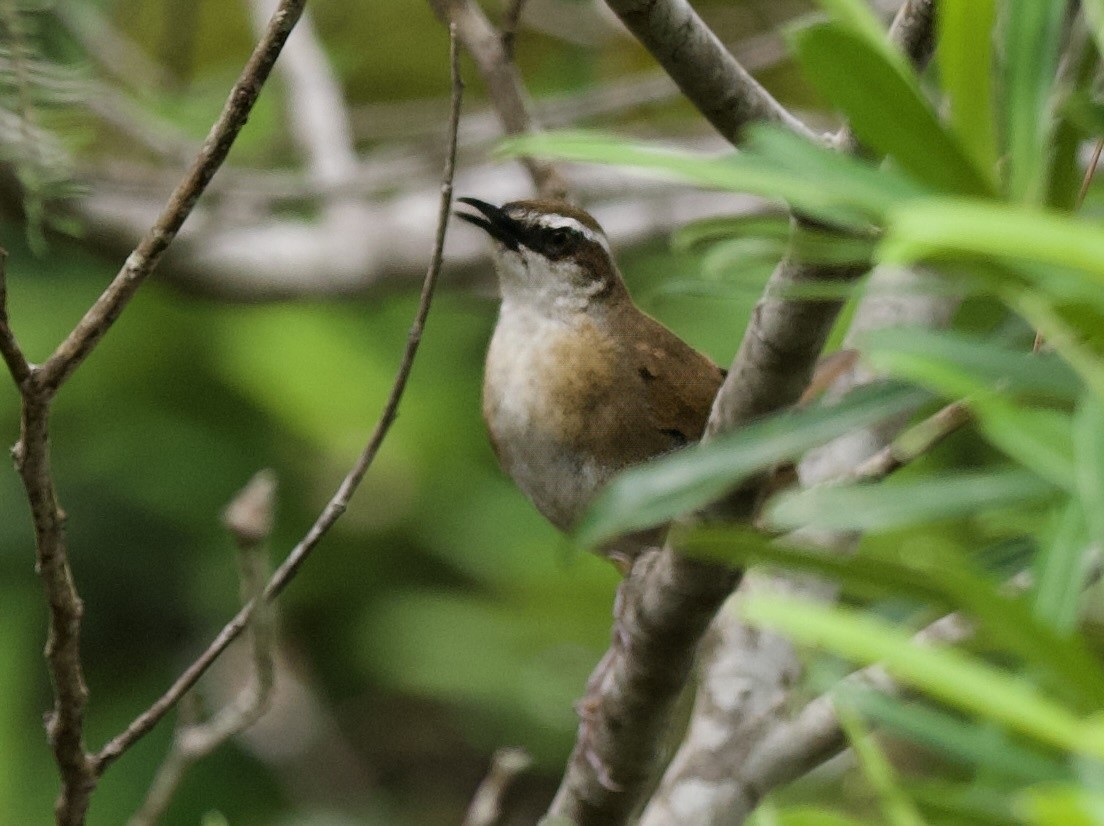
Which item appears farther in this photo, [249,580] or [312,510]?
[312,510]

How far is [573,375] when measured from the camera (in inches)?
118

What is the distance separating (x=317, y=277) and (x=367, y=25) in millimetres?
1998

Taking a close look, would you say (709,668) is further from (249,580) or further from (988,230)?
(988,230)

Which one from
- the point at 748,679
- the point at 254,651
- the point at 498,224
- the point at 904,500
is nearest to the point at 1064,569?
the point at 904,500

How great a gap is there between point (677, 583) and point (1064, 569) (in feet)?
3.85

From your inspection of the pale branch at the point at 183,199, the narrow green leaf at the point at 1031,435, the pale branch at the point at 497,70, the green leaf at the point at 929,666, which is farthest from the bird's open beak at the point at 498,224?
the green leaf at the point at 929,666

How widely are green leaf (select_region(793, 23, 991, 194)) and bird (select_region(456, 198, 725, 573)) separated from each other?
2018mm

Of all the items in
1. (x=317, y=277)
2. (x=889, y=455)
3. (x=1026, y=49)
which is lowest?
(x=317, y=277)

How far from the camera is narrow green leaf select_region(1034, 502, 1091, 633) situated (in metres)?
0.80

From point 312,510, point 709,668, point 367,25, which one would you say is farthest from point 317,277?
point 709,668

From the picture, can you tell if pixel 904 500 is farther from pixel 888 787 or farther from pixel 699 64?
pixel 699 64

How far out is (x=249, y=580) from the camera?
6.98 feet

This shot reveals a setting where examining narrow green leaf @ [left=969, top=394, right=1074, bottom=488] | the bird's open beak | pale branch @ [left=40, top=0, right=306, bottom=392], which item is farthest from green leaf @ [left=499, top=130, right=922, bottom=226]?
the bird's open beak

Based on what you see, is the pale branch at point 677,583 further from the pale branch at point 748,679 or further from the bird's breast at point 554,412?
the bird's breast at point 554,412
